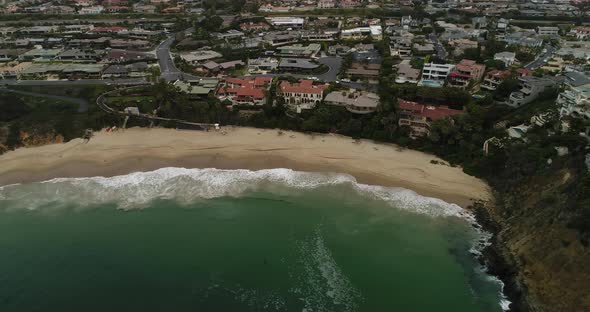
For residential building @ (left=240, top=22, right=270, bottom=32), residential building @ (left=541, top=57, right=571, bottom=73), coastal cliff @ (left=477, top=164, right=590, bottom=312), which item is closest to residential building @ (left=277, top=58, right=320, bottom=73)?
residential building @ (left=240, top=22, right=270, bottom=32)

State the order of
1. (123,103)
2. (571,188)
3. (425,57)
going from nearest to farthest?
(571,188)
(123,103)
(425,57)

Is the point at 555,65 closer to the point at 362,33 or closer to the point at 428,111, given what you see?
the point at 428,111

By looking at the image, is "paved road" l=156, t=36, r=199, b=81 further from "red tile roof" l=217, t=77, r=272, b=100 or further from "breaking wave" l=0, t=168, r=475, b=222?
"breaking wave" l=0, t=168, r=475, b=222

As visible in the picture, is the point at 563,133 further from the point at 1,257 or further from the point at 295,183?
the point at 1,257

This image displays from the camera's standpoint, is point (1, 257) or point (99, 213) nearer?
point (1, 257)

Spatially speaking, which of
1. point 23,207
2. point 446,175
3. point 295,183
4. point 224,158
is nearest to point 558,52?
point 446,175
